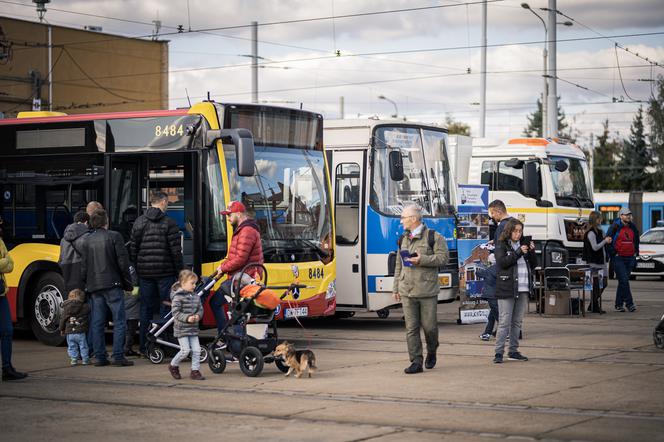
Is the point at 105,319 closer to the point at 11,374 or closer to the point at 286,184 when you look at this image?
the point at 11,374

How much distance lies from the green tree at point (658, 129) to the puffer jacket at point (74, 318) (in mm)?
72488

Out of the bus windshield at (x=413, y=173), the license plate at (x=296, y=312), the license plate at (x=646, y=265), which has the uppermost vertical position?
the bus windshield at (x=413, y=173)

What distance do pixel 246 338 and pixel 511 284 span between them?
316cm

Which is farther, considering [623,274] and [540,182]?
[540,182]

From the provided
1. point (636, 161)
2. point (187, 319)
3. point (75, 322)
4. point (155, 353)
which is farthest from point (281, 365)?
point (636, 161)

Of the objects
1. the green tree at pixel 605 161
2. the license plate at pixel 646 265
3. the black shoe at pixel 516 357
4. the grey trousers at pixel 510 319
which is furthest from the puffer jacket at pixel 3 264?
the green tree at pixel 605 161

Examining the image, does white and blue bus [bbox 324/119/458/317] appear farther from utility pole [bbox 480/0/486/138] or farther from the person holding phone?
utility pole [bbox 480/0/486/138]

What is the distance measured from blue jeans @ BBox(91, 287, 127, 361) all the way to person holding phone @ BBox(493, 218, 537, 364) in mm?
4489

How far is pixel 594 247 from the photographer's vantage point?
69.2 feet

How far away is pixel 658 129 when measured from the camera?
278 feet

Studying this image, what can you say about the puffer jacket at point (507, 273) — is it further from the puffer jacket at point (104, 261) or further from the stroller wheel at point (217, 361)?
the puffer jacket at point (104, 261)

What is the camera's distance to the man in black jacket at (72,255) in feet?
44.9

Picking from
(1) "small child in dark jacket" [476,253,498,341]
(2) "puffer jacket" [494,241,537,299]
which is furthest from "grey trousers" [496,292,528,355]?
(1) "small child in dark jacket" [476,253,498,341]

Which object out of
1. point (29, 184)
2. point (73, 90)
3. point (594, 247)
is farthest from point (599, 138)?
point (29, 184)
